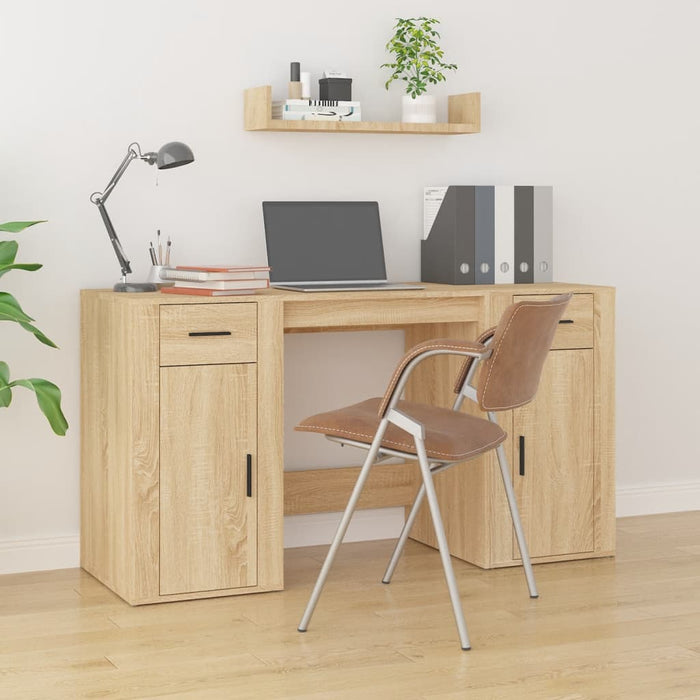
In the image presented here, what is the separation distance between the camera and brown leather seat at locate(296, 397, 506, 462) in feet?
10.0

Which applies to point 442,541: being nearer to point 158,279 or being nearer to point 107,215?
point 158,279

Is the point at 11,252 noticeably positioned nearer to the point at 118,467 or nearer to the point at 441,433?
the point at 118,467

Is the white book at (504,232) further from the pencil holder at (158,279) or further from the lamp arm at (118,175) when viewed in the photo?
the lamp arm at (118,175)

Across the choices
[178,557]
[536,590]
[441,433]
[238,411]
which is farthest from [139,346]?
[536,590]

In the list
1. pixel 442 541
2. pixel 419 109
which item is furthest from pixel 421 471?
pixel 419 109

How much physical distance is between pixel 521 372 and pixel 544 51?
167 cm

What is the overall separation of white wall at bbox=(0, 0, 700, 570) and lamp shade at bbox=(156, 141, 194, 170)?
0.97 ft

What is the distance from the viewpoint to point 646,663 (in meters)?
2.92

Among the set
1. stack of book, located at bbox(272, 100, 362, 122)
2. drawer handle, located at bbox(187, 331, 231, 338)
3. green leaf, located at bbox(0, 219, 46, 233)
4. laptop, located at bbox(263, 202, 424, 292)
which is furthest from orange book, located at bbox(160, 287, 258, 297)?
stack of book, located at bbox(272, 100, 362, 122)

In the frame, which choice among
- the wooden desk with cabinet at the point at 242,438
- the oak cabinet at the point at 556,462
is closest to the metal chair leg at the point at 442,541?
the wooden desk with cabinet at the point at 242,438

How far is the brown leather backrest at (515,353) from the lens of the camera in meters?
2.99

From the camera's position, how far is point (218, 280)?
3420mm

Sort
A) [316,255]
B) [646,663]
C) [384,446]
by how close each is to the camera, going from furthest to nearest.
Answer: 1. [316,255]
2. [384,446]
3. [646,663]

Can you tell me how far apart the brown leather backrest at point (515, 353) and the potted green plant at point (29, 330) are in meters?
1.14
